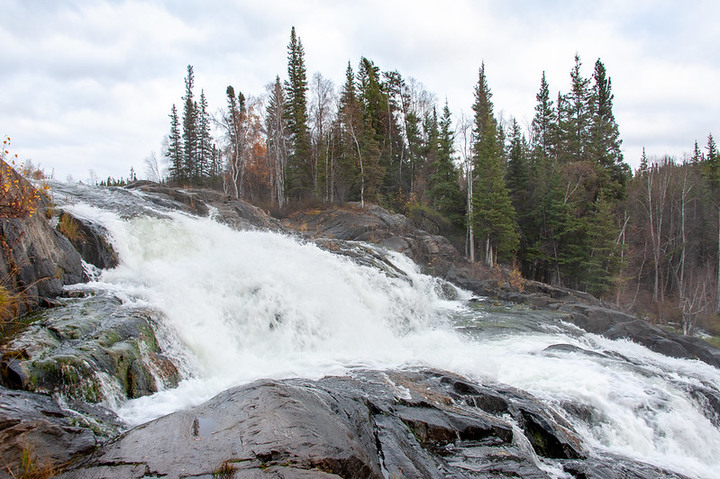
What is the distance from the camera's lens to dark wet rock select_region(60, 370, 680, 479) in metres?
3.10

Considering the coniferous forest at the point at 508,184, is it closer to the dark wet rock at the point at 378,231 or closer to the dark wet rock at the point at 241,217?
the dark wet rock at the point at 378,231

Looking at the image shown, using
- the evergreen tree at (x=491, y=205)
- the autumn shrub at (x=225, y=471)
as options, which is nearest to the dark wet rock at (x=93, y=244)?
the autumn shrub at (x=225, y=471)

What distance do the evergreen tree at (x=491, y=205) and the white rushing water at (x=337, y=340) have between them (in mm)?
16480

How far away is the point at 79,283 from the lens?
26.6 ft

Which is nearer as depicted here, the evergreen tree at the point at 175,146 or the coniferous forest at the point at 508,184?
the coniferous forest at the point at 508,184

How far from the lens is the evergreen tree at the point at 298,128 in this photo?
37.7m

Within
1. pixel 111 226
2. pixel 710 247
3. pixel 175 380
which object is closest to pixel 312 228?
pixel 111 226

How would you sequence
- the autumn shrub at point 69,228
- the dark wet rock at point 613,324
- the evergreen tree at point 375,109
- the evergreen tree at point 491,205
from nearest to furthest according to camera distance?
the autumn shrub at point 69,228 < the dark wet rock at point 613,324 < the evergreen tree at point 491,205 < the evergreen tree at point 375,109

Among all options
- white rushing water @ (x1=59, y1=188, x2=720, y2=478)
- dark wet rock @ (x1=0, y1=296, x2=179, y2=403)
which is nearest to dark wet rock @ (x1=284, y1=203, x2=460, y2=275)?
white rushing water @ (x1=59, y1=188, x2=720, y2=478)

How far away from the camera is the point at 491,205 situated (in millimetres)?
30891

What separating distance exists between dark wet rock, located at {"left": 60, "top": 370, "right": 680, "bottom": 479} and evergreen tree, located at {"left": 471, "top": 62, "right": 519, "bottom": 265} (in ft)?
83.7

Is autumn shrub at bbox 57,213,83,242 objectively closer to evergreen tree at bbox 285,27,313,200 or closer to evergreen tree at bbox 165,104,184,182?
evergreen tree at bbox 285,27,313,200

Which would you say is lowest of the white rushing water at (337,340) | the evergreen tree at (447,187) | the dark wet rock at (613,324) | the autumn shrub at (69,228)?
the dark wet rock at (613,324)

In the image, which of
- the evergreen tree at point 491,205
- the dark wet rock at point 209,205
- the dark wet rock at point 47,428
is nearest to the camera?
the dark wet rock at point 47,428
